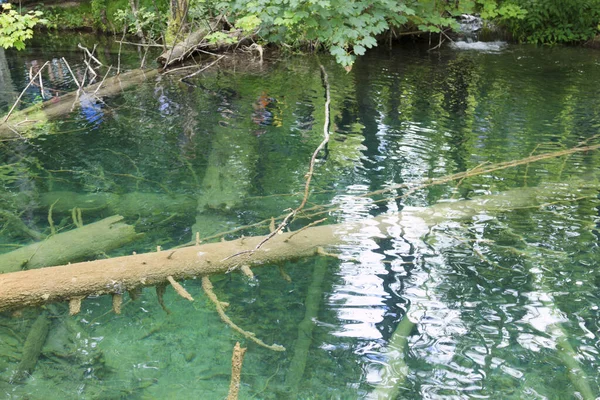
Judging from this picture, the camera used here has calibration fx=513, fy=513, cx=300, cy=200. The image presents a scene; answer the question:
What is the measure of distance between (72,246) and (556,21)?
64.5 ft

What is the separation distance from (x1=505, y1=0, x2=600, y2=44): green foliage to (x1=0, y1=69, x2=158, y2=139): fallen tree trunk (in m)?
14.2

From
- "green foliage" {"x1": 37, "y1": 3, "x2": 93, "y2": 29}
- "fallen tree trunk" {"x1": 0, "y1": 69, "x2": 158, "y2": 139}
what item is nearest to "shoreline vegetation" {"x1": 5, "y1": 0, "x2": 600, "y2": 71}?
"green foliage" {"x1": 37, "y1": 3, "x2": 93, "y2": 29}

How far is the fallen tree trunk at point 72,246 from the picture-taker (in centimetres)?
456

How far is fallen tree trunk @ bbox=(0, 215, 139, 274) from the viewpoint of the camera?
4562 millimetres

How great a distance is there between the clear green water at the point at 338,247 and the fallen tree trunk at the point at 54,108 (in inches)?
12.0

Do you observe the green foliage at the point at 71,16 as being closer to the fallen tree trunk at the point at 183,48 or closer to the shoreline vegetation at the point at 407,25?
the shoreline vegetation at the point at 407,25

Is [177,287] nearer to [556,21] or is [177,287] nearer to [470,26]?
[470,26]

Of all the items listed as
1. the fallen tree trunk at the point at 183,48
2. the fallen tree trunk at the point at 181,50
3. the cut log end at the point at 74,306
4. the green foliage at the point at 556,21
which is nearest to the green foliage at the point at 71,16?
the fallen tree trunk at the point at 183,48

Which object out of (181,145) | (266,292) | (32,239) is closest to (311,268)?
(266,292)

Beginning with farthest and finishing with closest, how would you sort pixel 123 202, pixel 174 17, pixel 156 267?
pixel 174 17 → pixel 123 202 → pixel 156 267

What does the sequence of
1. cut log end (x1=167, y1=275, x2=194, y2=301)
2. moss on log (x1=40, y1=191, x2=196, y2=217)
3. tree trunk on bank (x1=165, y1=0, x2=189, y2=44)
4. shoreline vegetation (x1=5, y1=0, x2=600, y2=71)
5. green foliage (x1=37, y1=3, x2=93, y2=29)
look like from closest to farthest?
cut log end (x1=167, y1=275, x2=194, y2=301) < moss on log (x1=40, y1=191, x2=196, y2=217) < shoreline vegetation (x1=5, y1=0, x2=600, y2=71) < tree trunk on bank (x1=165, y1=0, x2=189, y2=44) < green foliage (x1=37, y1=3, x2=93, y2=29)

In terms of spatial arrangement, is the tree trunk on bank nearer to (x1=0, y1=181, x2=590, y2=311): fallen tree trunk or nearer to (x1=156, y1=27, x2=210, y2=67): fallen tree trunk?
(x1=156, y1=27, x2=210, y2=67): fallen tree trunk

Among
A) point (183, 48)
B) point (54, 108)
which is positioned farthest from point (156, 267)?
point (183, 48)

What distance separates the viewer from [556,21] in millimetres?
19031
